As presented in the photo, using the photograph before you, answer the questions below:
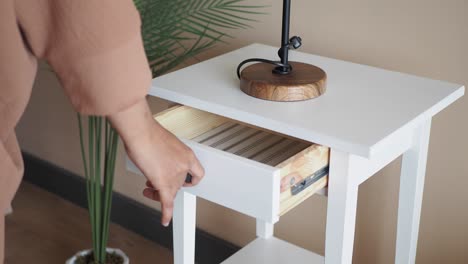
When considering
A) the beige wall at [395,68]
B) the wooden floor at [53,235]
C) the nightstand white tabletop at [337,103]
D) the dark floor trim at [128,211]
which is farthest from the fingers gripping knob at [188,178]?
the wooden floor at [53,235]

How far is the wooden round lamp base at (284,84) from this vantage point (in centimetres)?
120

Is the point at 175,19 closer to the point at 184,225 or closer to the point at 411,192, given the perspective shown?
the point at 184,225

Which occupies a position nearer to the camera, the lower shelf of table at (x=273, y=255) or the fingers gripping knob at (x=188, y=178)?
the fingers gripping knob at (x=188, y=178)

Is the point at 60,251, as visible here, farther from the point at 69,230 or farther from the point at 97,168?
the point at 97,168

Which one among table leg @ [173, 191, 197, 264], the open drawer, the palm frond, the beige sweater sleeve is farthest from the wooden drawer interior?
the beige sweater sleeve

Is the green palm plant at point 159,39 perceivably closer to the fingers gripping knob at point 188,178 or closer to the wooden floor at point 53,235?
the wooden floor at point 53,235

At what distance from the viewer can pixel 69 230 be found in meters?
2.31

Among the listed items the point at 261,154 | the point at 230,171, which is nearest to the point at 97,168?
the point at 261,154

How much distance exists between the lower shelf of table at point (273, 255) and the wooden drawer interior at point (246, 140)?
343mm

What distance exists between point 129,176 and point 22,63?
1.51 metres

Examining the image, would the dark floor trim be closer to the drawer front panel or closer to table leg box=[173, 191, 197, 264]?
table leg box=[173, 191, 197, 264]

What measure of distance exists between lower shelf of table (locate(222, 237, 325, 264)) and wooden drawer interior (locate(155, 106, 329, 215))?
34 cm

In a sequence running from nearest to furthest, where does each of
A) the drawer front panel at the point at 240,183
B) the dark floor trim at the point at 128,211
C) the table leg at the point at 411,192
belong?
the drawer front panel at the point at 240,183, the table leg at the point at 411,192, the dark floor trim at the point at 128,211

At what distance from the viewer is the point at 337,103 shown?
3.95 feet
